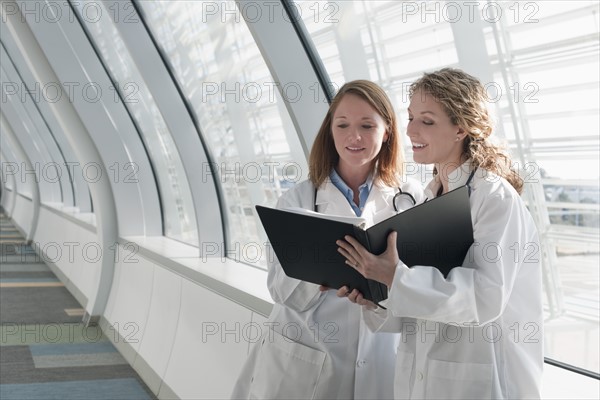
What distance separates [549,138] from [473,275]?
4.34m

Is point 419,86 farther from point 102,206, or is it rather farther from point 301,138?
point 102,206

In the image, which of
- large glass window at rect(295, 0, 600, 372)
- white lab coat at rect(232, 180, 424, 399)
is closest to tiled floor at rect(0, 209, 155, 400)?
large glass window at rect(295, 0, 600, 372)

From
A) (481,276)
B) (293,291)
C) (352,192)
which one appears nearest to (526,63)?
(352,192)

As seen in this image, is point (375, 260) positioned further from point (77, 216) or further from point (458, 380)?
point (77, 216)

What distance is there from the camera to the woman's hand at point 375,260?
1.95m

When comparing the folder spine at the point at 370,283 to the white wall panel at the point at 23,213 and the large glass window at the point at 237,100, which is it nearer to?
the large glass window at the point at 237,100

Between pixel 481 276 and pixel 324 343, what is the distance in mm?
773

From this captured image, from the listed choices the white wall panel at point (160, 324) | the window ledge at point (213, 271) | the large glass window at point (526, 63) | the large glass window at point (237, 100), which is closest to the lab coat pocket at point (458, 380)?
the window ledge at point (213, 271)

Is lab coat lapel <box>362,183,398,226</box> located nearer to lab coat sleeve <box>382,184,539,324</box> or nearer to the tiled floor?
lab coat sleeve <box>382,184,539,324</box>

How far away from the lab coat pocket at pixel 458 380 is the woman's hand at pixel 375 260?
0.27m

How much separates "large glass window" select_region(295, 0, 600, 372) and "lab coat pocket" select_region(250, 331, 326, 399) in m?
1.79

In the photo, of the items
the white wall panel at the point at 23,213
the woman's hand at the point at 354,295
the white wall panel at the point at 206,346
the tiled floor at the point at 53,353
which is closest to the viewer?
the woman's hand at the point at 354,295

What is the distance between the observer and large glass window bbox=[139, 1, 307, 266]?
7.95m

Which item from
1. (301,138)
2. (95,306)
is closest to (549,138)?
(301,138)
